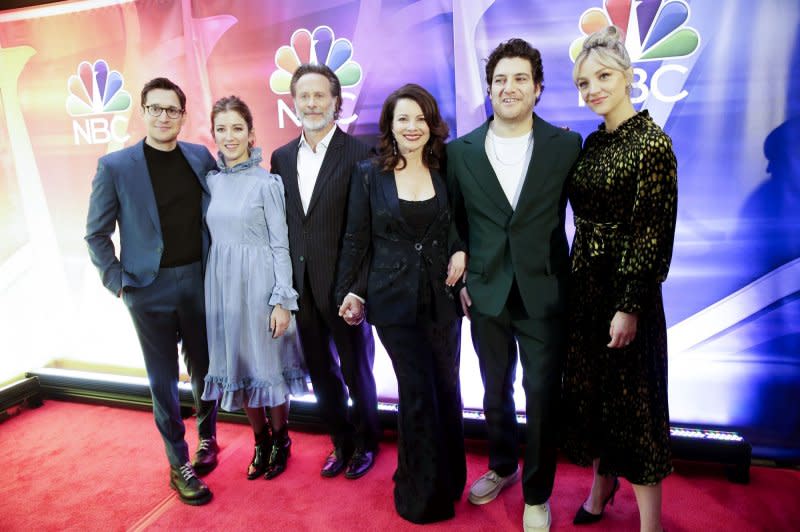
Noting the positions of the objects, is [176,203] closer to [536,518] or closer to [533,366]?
[533,366]

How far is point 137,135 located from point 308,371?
2.14 m

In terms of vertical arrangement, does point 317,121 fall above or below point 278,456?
above

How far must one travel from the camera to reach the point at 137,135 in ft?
12.4

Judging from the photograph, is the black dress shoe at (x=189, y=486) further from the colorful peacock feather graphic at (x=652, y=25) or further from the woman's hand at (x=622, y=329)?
the colorful peacock feather graphic at (x=652, y=25)

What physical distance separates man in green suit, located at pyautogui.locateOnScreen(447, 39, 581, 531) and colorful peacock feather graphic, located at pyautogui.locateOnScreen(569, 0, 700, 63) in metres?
0.87

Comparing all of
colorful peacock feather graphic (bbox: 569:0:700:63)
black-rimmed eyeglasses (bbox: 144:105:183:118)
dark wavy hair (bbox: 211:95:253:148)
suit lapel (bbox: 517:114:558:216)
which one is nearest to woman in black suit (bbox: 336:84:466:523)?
suit lapel (bbox: 517:114:558:216)

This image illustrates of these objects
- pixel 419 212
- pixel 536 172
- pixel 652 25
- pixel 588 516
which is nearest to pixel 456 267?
pixel 419 212

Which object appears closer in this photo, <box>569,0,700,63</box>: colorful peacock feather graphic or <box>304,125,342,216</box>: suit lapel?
<box>304,125,342,216</box>: suit lapel

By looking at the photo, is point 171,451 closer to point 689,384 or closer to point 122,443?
point 122,443

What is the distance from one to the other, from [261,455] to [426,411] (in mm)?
1111

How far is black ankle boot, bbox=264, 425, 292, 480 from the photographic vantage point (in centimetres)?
294

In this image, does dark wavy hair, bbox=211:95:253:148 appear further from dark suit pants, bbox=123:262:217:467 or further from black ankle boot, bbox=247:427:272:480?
black ankle boot, bbox=247:427:272:480

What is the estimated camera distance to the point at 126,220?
104 inches

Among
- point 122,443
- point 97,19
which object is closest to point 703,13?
point 97,19
